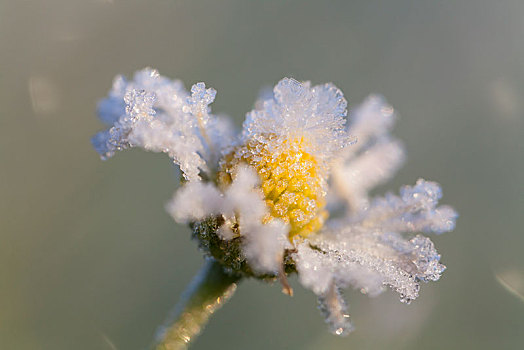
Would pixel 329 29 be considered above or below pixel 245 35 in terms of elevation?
above

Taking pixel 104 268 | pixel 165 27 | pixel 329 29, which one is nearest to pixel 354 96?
pixel 329 29

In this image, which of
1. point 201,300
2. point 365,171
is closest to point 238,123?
point 365,171

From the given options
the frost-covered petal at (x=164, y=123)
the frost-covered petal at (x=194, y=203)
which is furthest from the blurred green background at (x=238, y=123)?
the frost-covered petal at (x=194, y=203)

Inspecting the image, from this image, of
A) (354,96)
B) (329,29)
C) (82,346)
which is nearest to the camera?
(82,346)

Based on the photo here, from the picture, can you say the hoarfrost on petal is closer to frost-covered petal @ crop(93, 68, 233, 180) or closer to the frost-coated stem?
the frost-coated stem

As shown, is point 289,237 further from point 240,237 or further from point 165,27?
point 165,27

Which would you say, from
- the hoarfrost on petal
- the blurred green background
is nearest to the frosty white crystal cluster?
the hoarfrost on petal

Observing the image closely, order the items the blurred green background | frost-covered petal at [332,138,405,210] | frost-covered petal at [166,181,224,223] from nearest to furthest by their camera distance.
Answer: frost-covered petal at [166,181,224,223]
frost-covered petal at [332,138,405,210]
the blurred green background
